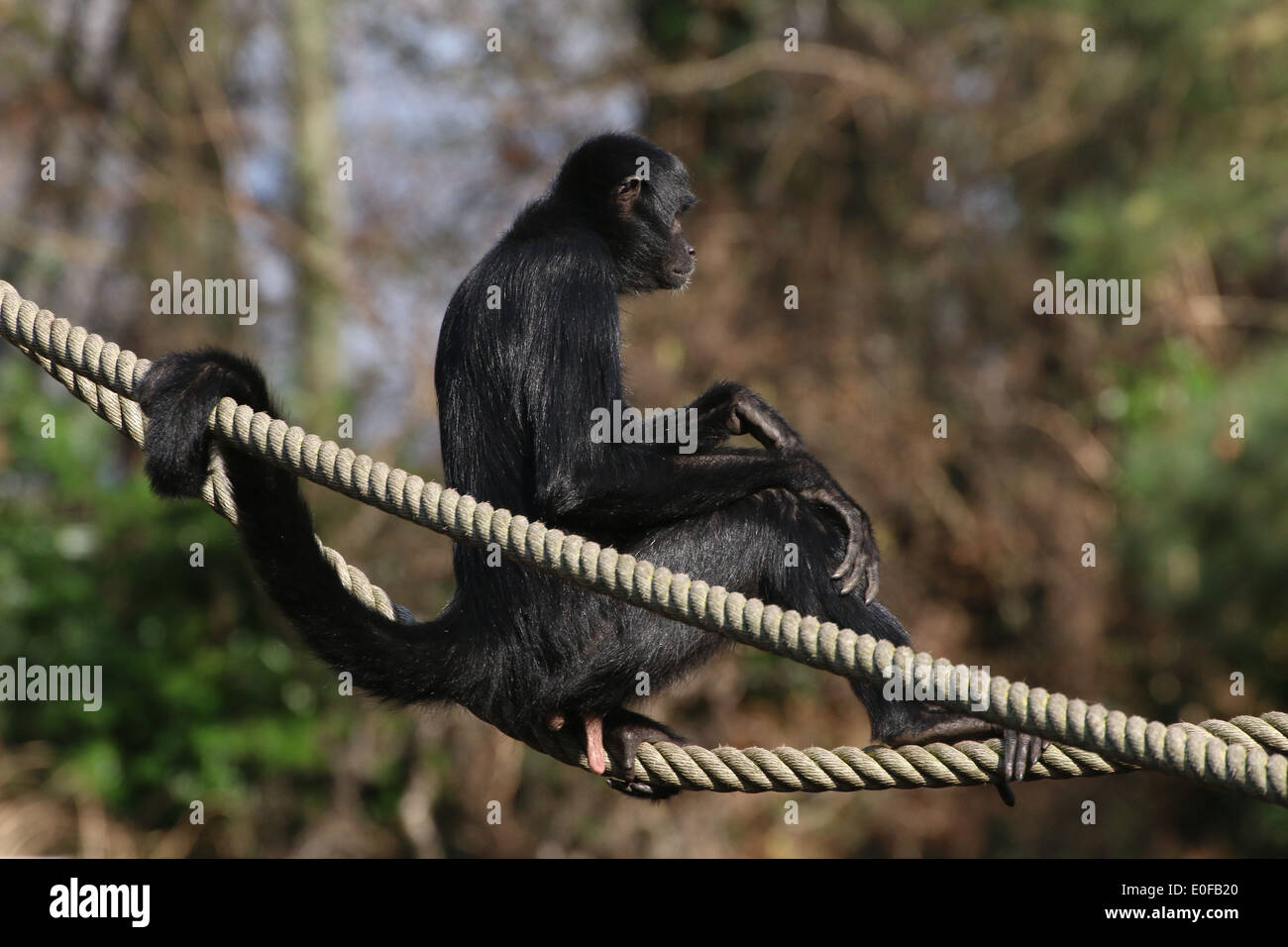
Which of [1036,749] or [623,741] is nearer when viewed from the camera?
[1036,749]

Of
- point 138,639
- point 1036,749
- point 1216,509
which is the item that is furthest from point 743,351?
point 1036,749

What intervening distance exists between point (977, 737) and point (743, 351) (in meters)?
9.25

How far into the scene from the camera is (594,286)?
4953mm

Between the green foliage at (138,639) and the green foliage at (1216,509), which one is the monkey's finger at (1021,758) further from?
the green foliage at (138,639)

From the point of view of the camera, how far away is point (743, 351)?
13.7 metres

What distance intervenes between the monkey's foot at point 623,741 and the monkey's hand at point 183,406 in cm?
172

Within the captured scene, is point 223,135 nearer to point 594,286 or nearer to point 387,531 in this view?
point 387,531

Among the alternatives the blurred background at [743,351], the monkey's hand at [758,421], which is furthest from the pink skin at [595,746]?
the blurred background at [743,351]

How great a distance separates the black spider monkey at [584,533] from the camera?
467 cm

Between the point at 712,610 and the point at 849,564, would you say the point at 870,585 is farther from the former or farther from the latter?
the point at 712,610

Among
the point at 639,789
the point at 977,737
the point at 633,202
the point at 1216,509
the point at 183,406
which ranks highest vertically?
the point at 633,202

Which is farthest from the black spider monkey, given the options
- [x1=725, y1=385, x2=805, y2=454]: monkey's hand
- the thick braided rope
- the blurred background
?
the blurred background

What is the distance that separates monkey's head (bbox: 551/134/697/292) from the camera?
5.54 meters

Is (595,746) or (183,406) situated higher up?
(183,406)
